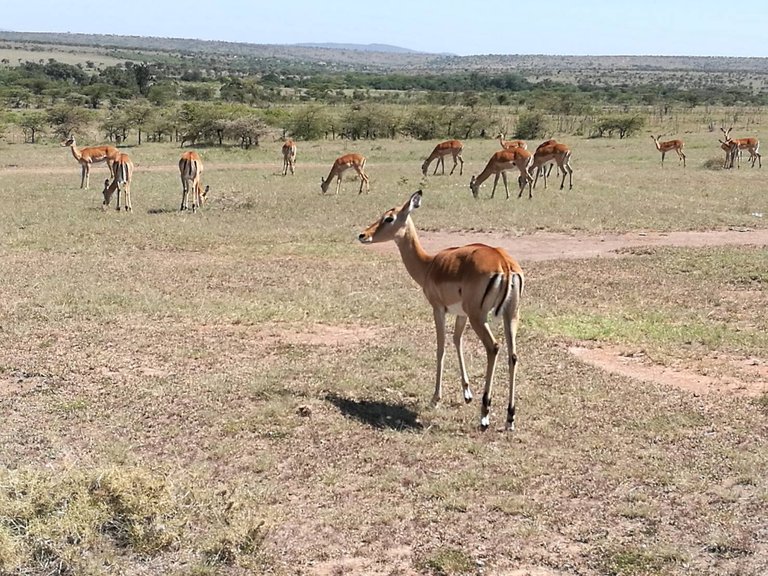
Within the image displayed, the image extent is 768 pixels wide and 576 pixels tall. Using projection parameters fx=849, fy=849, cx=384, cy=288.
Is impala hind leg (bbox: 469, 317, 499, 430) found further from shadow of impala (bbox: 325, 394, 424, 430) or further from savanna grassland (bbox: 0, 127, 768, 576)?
shadow of impala (bbox: 325, 394, 424, 430)

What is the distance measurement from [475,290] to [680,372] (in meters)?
2.70

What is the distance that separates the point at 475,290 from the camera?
6.30 meters

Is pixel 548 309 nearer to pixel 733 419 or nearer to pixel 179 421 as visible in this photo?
pixel 733 419

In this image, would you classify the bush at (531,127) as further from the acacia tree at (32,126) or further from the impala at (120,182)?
the impala at (120,182)

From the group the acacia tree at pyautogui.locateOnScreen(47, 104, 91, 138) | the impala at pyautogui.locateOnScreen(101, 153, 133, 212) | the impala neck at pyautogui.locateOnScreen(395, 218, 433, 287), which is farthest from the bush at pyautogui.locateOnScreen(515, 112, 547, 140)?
the impala neck at pyautogui.locateOnScreen(395, 218, 433, 287)

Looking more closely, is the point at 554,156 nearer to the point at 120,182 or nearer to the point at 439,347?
the point at 120,182

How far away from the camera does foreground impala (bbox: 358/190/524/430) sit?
622 cm

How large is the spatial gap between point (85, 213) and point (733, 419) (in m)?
13.7

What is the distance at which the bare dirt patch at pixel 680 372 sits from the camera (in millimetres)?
7426

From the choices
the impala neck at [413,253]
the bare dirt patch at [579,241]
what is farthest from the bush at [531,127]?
the impala neck at [413,253]

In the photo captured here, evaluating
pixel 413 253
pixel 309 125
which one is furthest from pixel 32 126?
pixel 413 253

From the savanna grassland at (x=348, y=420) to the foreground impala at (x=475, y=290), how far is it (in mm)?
441

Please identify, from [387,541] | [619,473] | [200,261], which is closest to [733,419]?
[619,473]

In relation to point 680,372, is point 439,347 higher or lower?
higher
